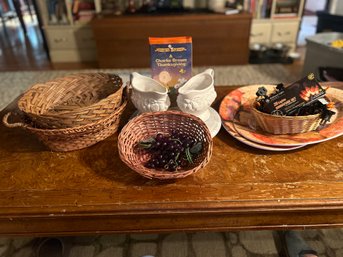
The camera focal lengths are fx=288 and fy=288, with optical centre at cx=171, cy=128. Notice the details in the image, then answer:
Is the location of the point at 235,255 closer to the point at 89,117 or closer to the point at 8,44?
the point at 89,117

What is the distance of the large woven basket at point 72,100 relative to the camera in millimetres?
782

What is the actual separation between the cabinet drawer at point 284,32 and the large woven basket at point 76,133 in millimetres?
2509

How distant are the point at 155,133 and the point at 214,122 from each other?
20 cm

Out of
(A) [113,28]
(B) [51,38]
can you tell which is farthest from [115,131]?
(B) [51,38]

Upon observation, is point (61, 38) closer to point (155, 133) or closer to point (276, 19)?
point (276, 19)

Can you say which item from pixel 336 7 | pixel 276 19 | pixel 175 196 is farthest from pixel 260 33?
pixel 175 196

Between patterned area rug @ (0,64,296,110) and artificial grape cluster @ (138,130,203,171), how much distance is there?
5.50 ft

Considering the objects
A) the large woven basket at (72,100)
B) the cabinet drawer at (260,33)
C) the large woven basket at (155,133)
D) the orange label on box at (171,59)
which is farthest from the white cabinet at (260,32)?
the large woven basket at (155,133)

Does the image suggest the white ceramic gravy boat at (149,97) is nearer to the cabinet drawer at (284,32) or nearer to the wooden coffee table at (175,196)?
the wooden coffee table at (175,196)

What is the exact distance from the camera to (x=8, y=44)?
3.59 meters

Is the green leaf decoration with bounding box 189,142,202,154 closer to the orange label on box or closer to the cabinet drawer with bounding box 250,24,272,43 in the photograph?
the orange label on box

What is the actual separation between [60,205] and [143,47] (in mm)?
2237

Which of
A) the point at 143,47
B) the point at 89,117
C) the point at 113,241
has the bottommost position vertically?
the point at 113,241

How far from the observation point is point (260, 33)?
292 centimetres
